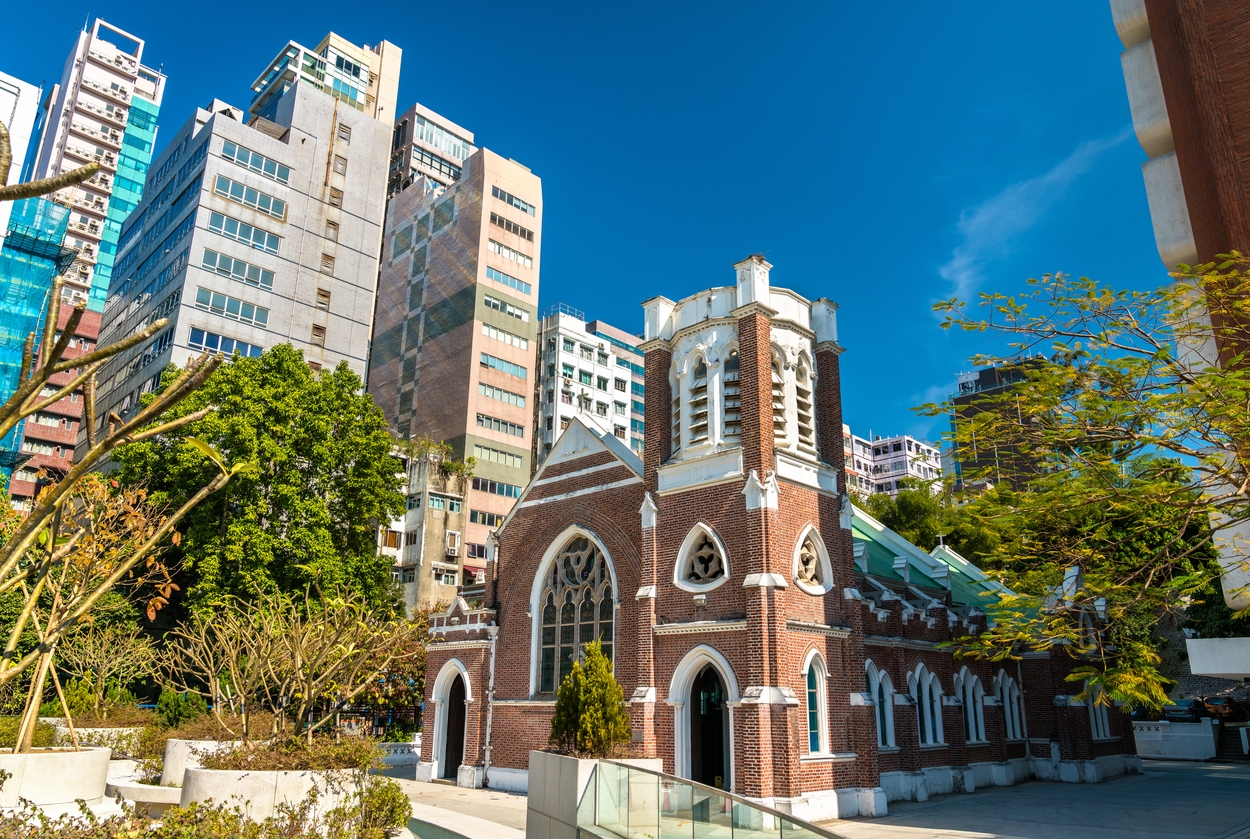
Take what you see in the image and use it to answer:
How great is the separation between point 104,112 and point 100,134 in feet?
9.07

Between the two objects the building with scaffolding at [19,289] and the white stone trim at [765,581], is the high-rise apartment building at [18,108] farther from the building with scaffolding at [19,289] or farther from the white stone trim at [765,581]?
the white stone trim at [765,581]

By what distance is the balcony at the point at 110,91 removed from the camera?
86812 mm

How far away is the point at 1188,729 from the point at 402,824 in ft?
126

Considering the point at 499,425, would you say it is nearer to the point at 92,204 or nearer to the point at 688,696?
the point at 688,696

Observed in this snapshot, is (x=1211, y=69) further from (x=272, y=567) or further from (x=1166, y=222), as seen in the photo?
(x=272, y=567)

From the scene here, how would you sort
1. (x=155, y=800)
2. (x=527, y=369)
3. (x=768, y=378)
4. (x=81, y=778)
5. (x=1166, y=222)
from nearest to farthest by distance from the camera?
(x=81, y=778)
(x=155, y=800)
(x=1166, y=222)
(x=768, y=378)
(x=527, y=369)

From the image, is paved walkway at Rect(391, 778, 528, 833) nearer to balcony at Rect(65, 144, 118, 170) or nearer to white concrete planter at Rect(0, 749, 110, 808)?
white concrete planter at Rect(0, 749, 110, 808)

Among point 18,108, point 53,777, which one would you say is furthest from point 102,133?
point 53,777

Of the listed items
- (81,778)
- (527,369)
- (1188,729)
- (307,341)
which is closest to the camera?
(81,778)

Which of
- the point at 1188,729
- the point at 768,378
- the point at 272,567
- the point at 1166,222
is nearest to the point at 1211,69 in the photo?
the point at 1166,222

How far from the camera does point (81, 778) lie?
10.9 metres

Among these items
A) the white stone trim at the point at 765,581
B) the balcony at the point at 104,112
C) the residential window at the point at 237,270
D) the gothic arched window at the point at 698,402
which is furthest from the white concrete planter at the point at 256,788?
the balcony at the point at 104,112

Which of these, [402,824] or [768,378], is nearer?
[402,824]

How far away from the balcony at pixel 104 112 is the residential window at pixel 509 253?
186 feet
